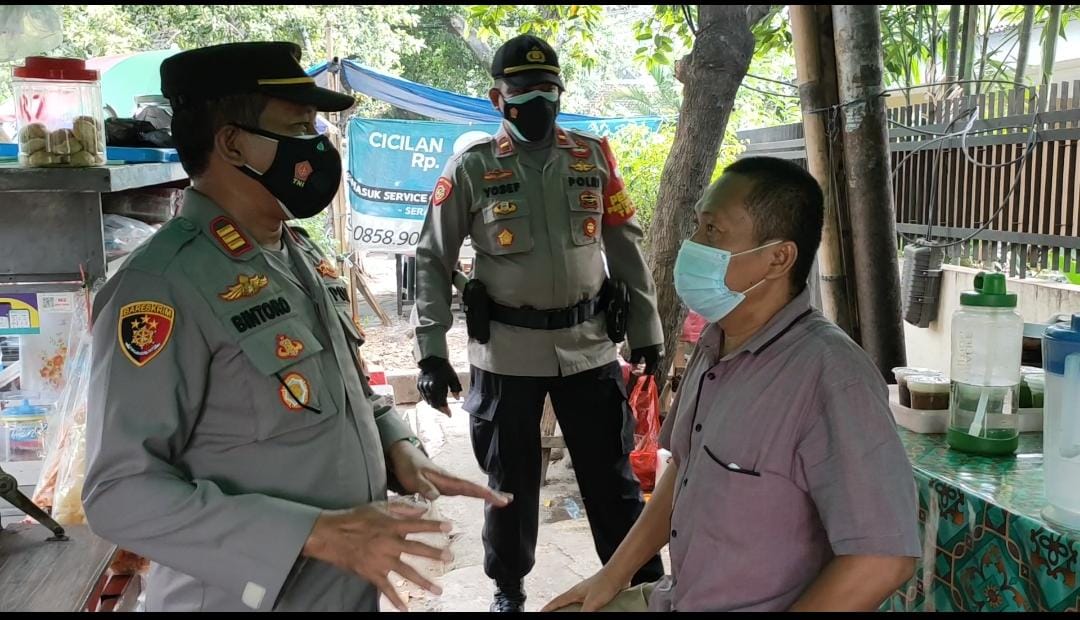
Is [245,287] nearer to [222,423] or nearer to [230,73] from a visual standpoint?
[222,423]

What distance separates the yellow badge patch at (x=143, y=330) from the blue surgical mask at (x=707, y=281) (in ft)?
3.49

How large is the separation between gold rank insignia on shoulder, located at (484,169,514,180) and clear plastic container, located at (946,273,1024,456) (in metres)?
1.79

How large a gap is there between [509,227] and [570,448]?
913 mm

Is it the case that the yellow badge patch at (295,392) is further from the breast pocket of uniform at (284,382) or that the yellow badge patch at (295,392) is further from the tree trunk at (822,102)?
the tree trunk at (822,102)

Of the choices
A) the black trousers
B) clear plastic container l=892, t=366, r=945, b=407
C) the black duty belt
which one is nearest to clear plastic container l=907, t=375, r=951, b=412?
clear plastic container l=892, t=366, r=945, b=407

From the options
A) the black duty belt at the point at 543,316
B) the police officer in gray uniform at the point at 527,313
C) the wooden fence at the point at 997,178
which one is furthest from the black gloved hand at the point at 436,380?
Result: the wooden fence at the point at 997,178

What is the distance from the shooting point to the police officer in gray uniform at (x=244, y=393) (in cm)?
147

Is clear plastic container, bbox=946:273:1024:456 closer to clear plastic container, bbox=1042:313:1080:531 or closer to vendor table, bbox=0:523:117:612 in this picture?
clear plastic container, bbox=1042:313:1080:531

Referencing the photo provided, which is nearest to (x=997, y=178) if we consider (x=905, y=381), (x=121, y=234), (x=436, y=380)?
(x=905, y=381)

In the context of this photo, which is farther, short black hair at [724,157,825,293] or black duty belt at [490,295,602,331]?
black duty belt at [490,295,602,331]

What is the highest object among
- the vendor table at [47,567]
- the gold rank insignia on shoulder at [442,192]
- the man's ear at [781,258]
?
the gold rank insignia on shoulder at [442,192]

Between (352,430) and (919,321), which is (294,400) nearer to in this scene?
(352,430)

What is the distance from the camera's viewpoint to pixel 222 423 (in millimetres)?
1603

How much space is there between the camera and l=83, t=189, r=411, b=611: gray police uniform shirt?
1470 millimetres
